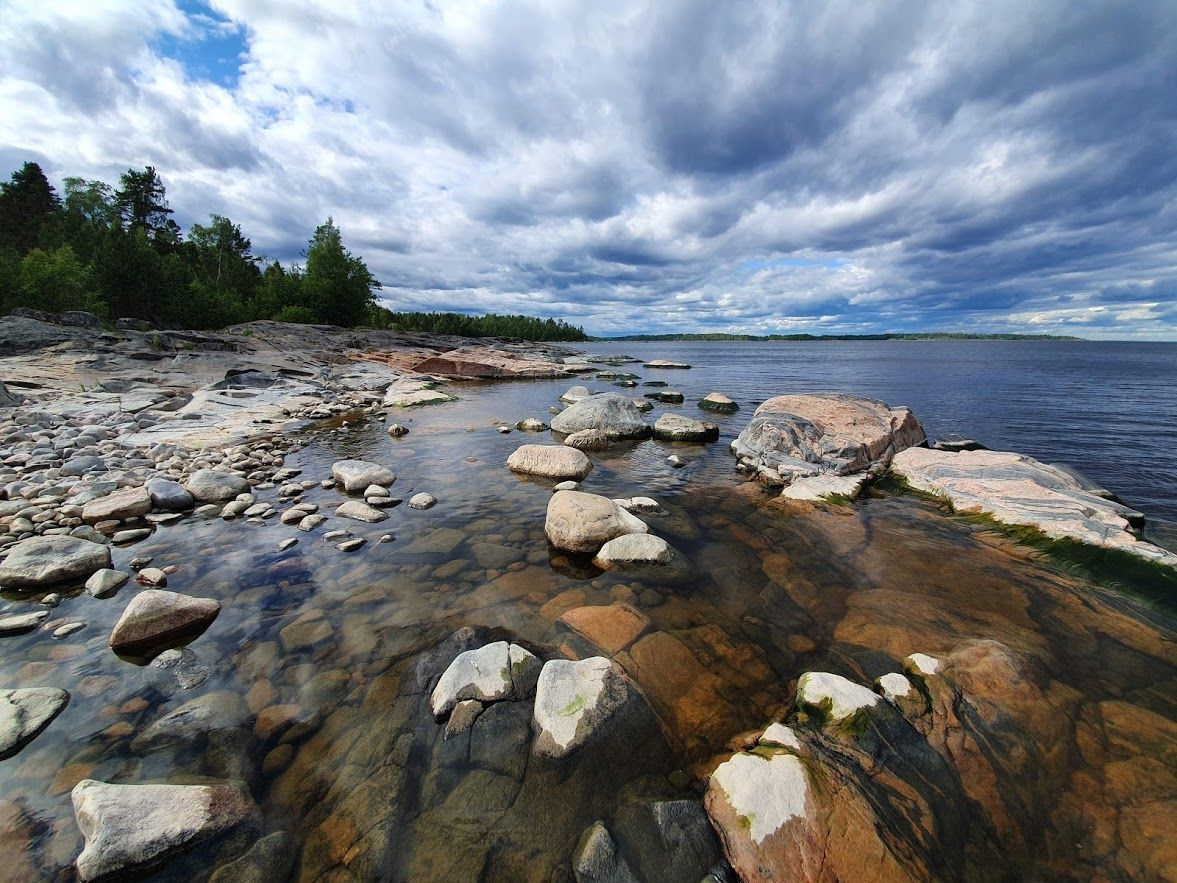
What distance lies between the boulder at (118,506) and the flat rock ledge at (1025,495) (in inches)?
549

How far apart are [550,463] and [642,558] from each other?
4.35m

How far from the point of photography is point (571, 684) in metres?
3.59

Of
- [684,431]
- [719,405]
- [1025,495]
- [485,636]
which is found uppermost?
[1025,495]

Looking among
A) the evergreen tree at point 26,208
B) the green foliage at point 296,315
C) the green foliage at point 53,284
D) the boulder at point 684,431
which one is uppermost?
the evergreen tree at point 26,208

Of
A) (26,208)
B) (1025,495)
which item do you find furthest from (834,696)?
(26,208)

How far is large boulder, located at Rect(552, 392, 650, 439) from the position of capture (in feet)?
44.4

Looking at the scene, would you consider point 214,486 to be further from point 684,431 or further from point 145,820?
point 684,431

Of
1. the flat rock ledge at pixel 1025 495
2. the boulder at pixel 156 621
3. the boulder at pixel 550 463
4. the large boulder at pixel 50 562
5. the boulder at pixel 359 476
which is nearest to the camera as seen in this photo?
the boulder at pixel 156 621

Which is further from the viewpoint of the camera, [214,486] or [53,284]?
[53,284]

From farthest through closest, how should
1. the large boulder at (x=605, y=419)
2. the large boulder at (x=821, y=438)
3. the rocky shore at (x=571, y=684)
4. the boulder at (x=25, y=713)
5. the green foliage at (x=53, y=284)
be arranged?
the green foliage at (x=53, y=284), the large boulder at (x=605, y=419), the large boulder at (x=821, y=438), the boulder at (x=25, y=713), the rocky shore at (x=571, y=684)

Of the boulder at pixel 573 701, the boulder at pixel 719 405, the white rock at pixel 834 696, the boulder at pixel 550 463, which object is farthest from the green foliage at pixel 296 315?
the white rock at pixel 834 696

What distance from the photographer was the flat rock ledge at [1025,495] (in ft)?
20.1

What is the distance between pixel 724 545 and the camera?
6.71 meters

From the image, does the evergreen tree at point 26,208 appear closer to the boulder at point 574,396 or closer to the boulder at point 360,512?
the boulder at point 574,396
